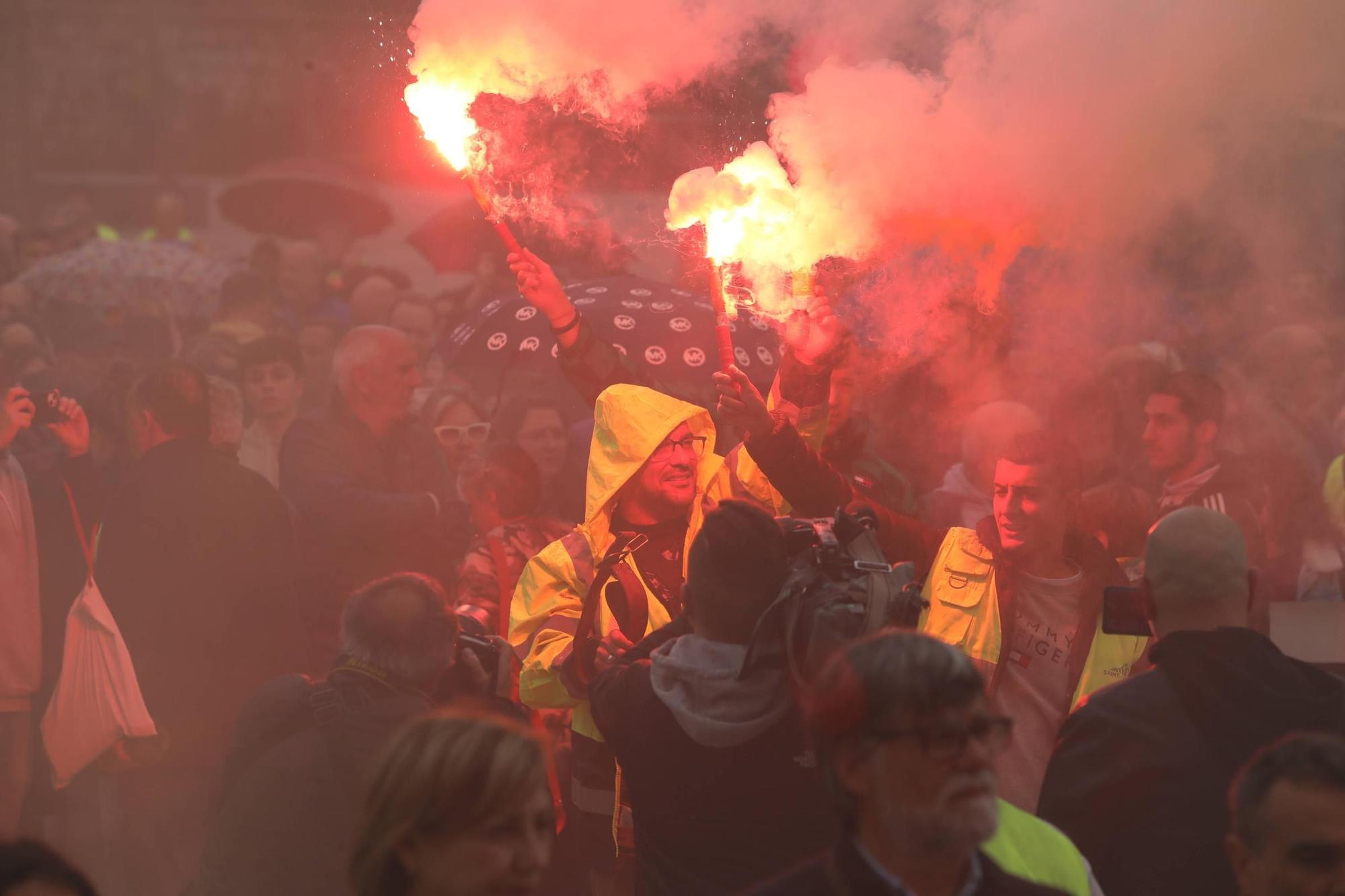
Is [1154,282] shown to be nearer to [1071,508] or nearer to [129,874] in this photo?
[1071,508]

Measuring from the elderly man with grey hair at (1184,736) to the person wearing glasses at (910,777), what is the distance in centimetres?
70

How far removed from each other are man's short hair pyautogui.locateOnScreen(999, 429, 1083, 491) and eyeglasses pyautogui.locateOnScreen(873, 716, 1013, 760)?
222cm

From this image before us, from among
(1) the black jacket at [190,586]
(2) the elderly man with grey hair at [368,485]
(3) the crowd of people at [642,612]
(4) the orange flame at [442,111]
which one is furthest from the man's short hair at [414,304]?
(4) the orange flame at [442,111]

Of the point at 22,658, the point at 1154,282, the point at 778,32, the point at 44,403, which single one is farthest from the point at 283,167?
the point at 1154,282

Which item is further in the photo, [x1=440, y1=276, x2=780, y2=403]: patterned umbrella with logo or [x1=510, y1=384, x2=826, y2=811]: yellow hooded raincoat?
[x1=440, y1=276, x2=780, y2=403]: patterned umbrella with logo

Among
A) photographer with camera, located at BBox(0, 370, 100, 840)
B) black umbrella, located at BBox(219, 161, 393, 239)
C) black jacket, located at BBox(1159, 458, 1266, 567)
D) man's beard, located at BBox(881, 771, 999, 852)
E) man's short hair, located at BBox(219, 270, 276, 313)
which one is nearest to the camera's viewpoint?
man's beard, located at BBox(881, 771, 999, 852)

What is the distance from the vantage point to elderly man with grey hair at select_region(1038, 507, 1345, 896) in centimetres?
249

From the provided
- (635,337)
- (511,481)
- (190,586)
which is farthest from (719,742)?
(635,337)

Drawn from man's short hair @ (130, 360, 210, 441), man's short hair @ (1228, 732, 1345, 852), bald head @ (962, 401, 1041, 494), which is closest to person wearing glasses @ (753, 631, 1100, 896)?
man's short hair @ (1228, 732, 1345, 852)

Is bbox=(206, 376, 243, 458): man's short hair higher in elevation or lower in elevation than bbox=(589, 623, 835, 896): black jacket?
higher

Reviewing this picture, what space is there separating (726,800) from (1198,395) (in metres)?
3.46

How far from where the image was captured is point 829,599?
2.66 meters

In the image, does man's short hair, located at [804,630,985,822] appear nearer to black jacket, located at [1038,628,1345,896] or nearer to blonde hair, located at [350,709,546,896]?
blonde hair, located at [350,709,546,896]

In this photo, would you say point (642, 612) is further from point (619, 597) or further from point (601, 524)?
point (601, 524)
